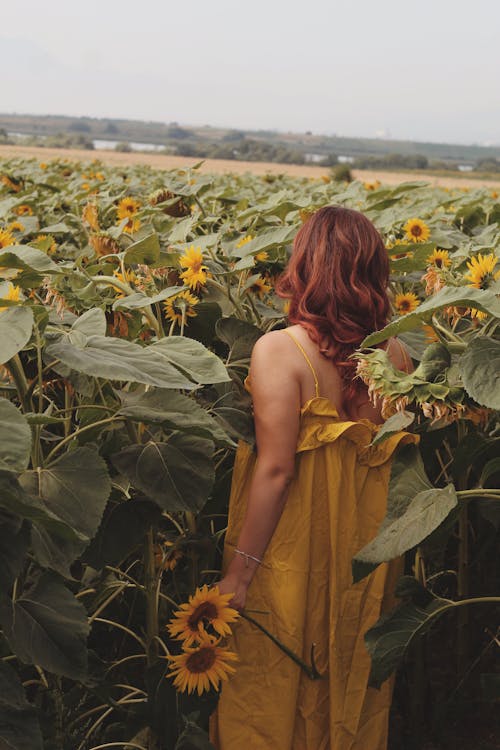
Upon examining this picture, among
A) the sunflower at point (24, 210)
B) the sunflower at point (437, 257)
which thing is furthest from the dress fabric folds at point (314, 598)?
the sunflower at point (24, 210)

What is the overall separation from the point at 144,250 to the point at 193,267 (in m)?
0.15

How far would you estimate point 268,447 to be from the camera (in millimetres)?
1964

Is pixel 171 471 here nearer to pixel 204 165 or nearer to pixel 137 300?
pixel 137 300

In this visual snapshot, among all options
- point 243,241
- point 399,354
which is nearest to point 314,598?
point 399,354

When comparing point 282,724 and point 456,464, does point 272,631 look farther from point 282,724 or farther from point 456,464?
point 456,464

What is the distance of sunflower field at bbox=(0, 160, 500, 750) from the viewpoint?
4.59 feet

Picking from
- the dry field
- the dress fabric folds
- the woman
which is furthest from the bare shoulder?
the dry field

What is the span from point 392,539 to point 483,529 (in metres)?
1.35

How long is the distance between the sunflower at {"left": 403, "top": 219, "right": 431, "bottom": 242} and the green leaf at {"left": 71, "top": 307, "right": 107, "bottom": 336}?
5.26ft

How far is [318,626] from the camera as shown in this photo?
2096 mm

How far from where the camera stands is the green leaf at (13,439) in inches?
46.1

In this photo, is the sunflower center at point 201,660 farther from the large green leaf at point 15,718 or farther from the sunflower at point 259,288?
the sunflower at point 259,288

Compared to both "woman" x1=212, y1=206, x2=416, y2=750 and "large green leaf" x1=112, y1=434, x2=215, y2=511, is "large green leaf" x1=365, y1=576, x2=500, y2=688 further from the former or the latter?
"large green leaf" x1=112, y1=434, x2=215, y2=511

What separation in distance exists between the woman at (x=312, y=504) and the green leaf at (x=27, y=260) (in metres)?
0.51
